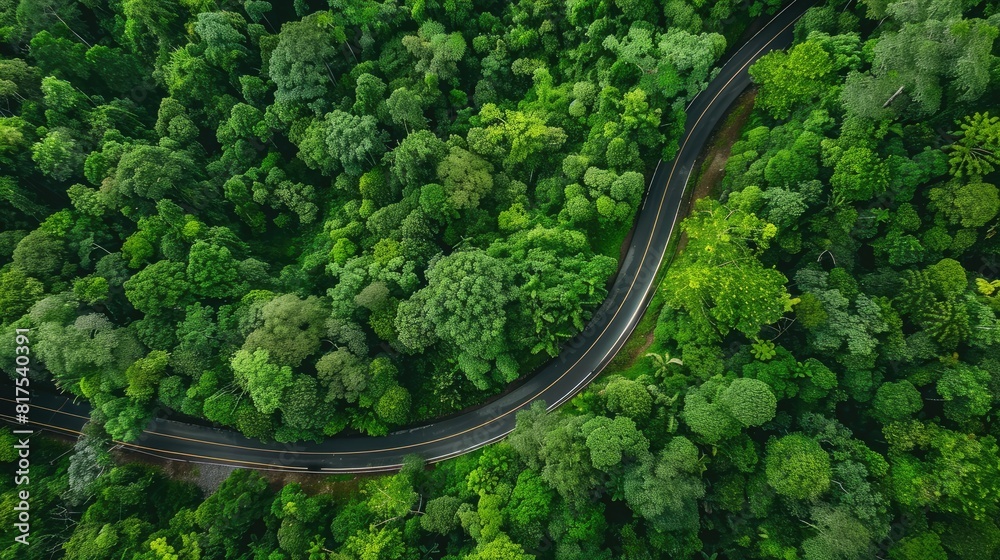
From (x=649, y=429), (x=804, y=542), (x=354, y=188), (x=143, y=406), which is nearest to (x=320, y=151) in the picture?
(x=354, y=188)

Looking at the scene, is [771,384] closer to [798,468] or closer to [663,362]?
[798,468]

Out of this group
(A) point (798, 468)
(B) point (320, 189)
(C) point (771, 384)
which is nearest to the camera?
(A) point (798, 468)

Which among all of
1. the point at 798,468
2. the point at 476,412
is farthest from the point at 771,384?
the point at 476,412

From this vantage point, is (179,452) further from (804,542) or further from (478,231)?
(804,542)

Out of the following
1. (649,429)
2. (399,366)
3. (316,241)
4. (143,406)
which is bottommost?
(143,406)

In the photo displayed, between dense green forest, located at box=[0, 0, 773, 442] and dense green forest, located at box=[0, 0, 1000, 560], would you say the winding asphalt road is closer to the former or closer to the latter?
dense green forest, located at box=[0, 0, 773, 442]

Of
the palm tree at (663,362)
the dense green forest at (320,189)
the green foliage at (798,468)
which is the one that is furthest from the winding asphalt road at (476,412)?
the green foliage at (798,468)

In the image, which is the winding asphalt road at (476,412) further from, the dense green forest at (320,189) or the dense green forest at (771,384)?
the dense green forest at (771,384)
